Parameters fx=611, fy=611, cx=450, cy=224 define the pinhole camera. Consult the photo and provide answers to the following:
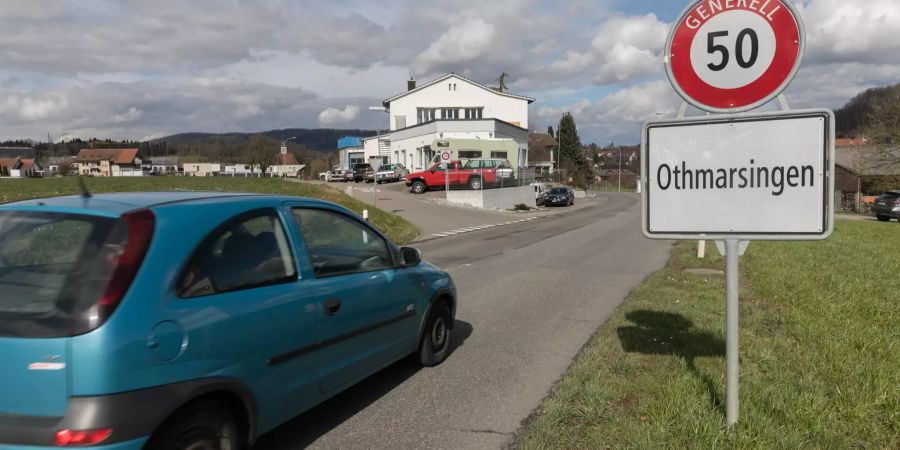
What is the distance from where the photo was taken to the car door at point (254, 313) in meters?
2.94

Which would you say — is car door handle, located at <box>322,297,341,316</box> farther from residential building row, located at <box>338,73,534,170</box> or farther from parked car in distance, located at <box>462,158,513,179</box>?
residential building row, located at <box>338,73,534,170</box>

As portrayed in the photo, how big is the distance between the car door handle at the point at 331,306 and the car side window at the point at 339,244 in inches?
7.0

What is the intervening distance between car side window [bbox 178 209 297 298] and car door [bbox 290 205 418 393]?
19 cm

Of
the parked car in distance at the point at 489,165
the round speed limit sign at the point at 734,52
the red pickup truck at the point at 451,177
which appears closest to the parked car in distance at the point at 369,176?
the red pickup truck at the point at 451,177

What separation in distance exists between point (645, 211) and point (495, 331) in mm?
3339

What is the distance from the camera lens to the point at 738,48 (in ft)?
11.5

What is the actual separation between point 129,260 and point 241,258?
67 centimetres

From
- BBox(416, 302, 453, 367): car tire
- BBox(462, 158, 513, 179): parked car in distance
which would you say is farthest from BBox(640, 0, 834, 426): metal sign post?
BBox(462, 158, 513, 179): parked car in distance

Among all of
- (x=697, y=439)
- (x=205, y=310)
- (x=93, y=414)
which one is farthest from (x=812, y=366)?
(x=93, y=414)

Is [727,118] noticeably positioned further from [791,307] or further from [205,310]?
[791,307]

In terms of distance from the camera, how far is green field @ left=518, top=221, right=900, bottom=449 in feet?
11.9

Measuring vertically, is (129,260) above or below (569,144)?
below

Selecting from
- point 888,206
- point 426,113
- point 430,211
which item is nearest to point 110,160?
point 426,113

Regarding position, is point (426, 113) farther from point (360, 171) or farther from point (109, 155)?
point (109, 155)
